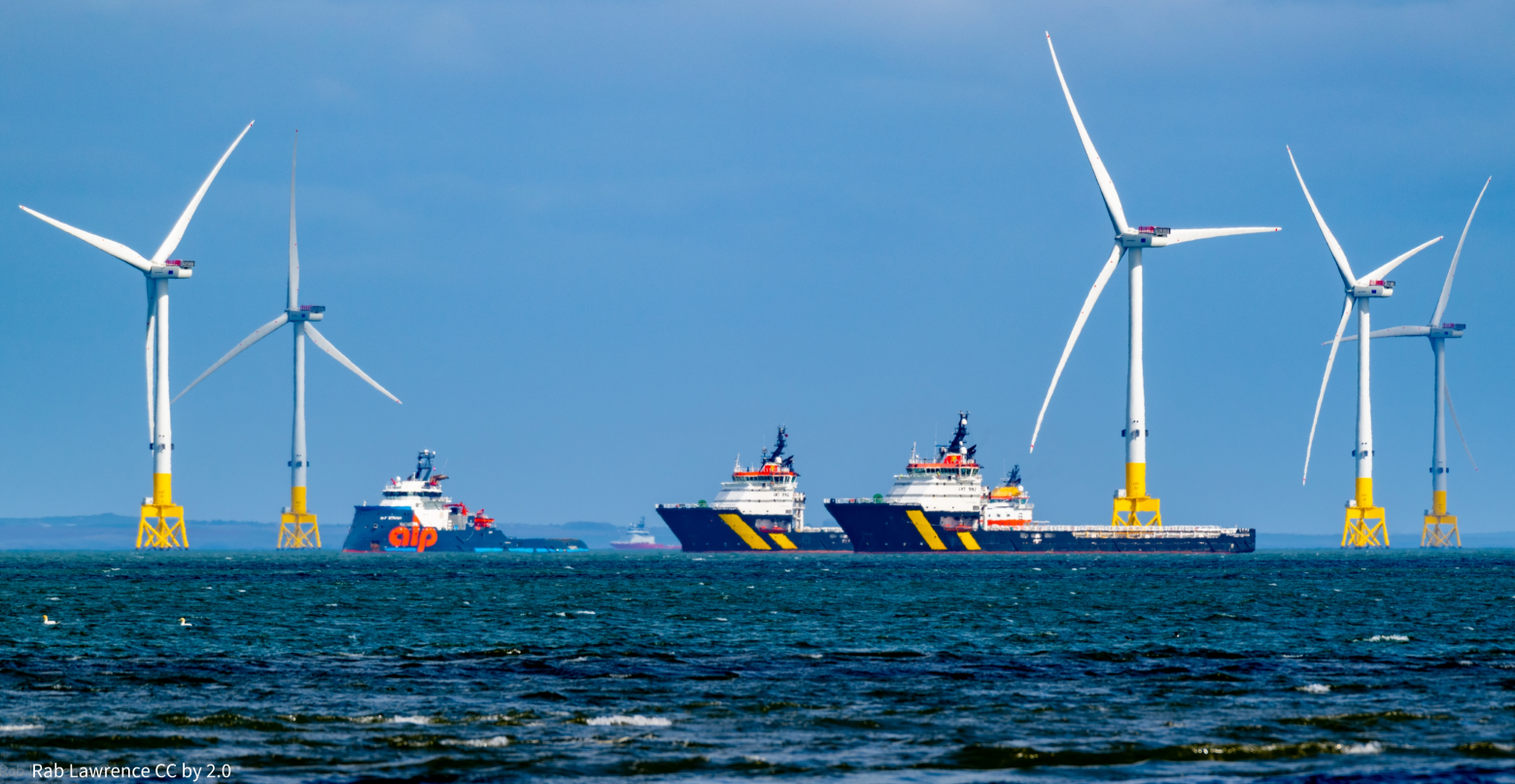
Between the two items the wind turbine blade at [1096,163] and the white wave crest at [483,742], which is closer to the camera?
the white wave crest at [483,742]

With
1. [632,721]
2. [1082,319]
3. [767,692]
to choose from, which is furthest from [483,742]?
[1082,319]

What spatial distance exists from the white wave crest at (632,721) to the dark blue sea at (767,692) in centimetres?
32

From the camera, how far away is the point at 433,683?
4459 centimetres

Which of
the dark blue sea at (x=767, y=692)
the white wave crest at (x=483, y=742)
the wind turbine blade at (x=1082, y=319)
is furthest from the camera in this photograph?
the wind turbine blade at (x=1082, y=319)

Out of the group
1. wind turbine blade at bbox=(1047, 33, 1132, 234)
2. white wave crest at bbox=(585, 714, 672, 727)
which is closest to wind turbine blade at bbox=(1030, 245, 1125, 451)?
wind turbine blade at bbox=(1047, 33, 1132, 234)

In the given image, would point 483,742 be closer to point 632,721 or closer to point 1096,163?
point 632,721

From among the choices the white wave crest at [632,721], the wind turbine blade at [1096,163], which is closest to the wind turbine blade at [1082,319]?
the wind turbine blade at [1096,163]

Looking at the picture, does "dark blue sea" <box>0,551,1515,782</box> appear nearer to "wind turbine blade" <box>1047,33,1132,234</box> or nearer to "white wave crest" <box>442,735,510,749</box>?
"white wave crest" <box>442,735,510,749</box>

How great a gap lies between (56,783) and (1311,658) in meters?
37.5

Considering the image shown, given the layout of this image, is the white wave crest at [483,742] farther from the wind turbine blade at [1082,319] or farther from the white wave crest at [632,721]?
the wind turbine blade at [1082,319]

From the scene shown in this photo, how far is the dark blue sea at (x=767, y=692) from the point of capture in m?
30.9

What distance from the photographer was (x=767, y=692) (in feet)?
140

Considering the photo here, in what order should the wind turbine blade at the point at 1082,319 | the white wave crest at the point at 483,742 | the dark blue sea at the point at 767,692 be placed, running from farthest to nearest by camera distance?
1. the wind turbine blade at the point at 1082,319
2. the white wave crest at the point at 483,742
3. the dark blue sea at the point at 767,692

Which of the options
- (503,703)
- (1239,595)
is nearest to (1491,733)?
(503,703)
